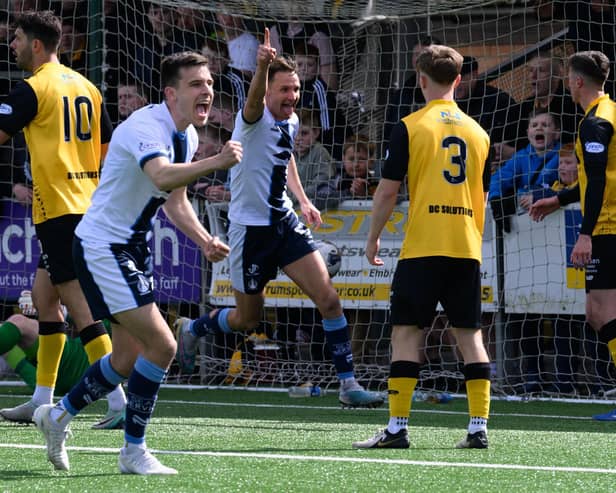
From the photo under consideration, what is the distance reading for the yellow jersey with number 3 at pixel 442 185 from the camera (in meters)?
6.11

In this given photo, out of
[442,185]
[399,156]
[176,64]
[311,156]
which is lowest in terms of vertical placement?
[442,185]

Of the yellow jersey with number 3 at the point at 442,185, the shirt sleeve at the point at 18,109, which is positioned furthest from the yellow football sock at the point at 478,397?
the shirt sleeve at the point at 18,109

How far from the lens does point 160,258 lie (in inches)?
434

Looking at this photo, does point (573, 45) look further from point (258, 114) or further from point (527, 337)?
point (258, 114)

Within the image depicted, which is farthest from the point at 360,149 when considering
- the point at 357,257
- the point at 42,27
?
the point at 42,27

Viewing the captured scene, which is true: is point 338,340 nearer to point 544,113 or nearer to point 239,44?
point 544,113

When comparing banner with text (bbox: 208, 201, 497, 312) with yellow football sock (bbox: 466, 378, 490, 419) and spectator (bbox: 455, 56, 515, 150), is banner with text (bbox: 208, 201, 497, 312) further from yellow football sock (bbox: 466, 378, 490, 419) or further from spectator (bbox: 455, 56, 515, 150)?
yellow football sock (bbox: 466, 378, 490, 419)

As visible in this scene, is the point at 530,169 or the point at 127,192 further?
the point at 530,169

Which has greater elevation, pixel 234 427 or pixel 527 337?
pixel 527 337

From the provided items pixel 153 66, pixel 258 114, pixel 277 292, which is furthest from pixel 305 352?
pixel 258 114

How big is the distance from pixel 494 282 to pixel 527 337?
0.51m

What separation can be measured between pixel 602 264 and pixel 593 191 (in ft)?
1.76

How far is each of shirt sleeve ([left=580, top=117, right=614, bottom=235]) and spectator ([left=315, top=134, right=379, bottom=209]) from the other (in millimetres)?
3463

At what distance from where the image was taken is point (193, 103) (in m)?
5.18
